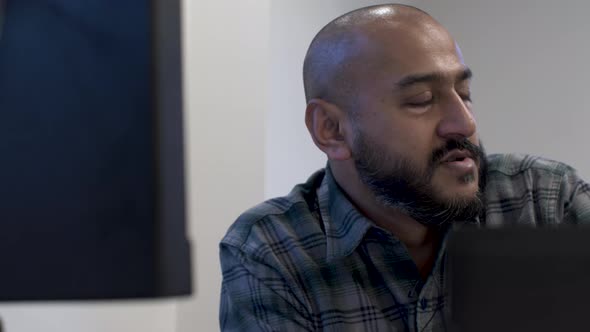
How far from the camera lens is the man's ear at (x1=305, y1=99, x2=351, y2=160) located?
1.36 metres

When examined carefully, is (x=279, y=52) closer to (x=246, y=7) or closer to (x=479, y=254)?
(x=246, y=7)

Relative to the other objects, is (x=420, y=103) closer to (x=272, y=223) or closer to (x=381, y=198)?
(x=381, y=198)

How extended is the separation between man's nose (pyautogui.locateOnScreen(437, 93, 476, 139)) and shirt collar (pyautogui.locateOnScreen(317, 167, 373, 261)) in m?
0.19

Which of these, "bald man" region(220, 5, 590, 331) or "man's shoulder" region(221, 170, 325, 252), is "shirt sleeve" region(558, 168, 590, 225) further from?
"man's shoulder" region(221, 170, 325, 252)

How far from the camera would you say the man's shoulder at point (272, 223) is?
3.91 feet

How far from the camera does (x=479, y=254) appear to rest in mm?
344

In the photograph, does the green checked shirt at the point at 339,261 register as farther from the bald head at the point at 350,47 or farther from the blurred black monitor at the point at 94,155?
the blurred black monitor at the point at 94,155

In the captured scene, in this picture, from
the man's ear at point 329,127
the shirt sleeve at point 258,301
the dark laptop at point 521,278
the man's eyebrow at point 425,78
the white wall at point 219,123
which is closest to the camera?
the dark laptop at point 521,278

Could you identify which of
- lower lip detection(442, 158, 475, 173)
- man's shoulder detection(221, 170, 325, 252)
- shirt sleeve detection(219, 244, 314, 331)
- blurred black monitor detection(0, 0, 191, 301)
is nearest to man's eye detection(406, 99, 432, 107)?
lower lip detection(442, 158, 475, 173)

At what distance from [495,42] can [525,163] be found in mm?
984

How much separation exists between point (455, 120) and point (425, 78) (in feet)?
0.28

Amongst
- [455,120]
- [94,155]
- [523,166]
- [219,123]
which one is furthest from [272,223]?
[219,123]

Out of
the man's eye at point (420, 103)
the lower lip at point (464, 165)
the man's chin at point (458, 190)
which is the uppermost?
the man's eye at point (420, 103)

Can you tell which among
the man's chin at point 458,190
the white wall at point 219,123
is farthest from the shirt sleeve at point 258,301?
the white wall at point 219,123
